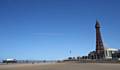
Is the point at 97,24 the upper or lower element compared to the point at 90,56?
upper

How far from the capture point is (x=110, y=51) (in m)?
132

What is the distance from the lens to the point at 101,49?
130m

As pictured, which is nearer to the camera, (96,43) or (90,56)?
(96,43)

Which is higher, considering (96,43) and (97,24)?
(97,24)

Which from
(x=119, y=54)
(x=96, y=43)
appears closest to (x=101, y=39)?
(x=96, y=43)

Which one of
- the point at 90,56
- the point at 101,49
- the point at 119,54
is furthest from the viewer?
the point at 90,56

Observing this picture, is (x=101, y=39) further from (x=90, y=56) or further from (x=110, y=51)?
(x=90, y=56)

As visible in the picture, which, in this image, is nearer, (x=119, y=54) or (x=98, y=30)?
(x=119, y=54)

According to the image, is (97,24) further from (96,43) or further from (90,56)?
(90,56)

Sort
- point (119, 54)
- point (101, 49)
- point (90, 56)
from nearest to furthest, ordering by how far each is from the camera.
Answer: point (119, 54) < point (101, 49) < point (90, 56)

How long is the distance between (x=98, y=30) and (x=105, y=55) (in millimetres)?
16236

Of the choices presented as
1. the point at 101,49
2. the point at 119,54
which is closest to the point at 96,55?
the point at 101,49

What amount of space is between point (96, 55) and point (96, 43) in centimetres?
717

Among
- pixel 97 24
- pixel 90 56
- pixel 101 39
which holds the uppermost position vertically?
pixel 97 24
